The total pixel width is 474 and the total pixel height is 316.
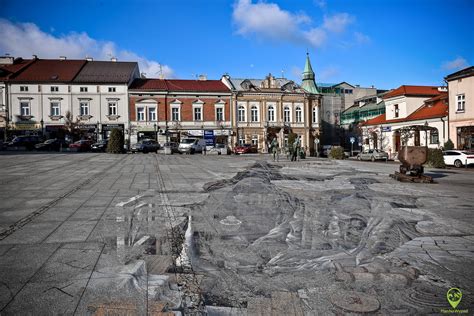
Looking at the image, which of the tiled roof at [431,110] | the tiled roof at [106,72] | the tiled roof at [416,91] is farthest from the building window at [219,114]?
the tiled roof at [416,91]

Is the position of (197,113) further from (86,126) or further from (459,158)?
(459,158)

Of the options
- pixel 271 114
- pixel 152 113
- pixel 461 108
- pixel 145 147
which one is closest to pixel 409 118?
pixel 461 108

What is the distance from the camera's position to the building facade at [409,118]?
3916 centimetres

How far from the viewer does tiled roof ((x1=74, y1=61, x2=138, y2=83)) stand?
48438 millimetres

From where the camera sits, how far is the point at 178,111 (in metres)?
50.7

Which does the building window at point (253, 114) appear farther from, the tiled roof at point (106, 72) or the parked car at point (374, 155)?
the parked car at point (374, 155)

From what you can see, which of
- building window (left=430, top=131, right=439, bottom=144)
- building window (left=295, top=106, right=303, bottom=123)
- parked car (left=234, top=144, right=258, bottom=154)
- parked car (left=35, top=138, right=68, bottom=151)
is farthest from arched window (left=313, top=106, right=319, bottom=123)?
parked car (left=35, top=138, right=68, bottom=151)

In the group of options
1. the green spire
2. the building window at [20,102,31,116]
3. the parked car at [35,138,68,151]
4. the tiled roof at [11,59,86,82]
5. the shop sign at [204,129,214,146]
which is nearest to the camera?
the parked car at [35,138,68,151]

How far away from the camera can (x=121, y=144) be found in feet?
109

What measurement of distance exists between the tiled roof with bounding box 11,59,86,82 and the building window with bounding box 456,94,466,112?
47.8 meters

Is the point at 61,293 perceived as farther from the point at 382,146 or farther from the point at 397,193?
the point at 382,146

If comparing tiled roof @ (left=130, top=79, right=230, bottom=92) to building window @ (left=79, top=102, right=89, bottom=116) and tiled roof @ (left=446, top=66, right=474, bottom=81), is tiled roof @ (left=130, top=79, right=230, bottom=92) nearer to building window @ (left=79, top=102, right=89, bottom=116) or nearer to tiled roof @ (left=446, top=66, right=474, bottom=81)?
building window @ (left=79, top=102, right=89, bottom=116)

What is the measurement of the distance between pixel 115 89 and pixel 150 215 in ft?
149

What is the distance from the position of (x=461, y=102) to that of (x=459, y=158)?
1075 centimetres
